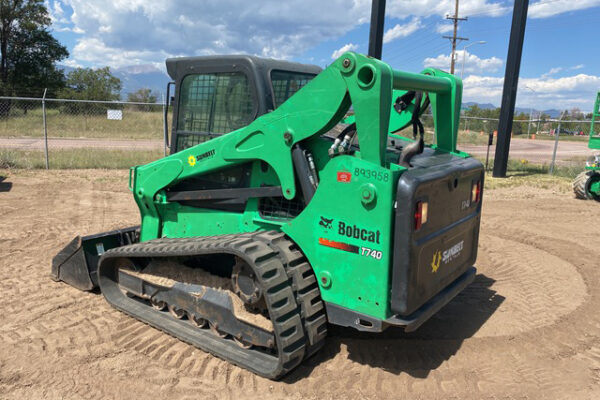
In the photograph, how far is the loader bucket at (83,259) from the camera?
16.0 feet

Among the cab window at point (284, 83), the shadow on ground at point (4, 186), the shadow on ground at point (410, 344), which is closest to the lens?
the shadow on ground at point (410, 344)

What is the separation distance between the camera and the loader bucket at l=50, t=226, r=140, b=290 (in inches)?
192

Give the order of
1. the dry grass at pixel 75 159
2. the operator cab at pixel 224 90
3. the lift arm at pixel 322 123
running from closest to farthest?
the lift arm at pixel 322 123 < the operator cab at pixel 224 90 < the dry grass at pixel 75 159

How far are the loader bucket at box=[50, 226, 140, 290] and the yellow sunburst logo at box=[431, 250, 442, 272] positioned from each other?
3449 millimetres

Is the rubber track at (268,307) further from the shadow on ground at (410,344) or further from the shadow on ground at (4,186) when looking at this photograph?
the shadow on ground at (4,186)

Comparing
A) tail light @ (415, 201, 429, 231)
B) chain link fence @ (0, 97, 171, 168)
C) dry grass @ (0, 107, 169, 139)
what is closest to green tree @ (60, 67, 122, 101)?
chain link fence @ (0, 97, 171, 168)

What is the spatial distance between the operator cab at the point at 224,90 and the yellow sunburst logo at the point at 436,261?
1697 mm

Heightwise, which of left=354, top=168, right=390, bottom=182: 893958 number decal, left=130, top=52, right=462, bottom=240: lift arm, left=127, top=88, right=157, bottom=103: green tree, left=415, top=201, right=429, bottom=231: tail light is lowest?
left=415, top=201, right=429, bottom=231: tail light

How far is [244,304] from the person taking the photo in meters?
3.58

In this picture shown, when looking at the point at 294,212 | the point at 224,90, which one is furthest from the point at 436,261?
the point at 224,90

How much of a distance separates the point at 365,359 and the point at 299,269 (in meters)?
0.99

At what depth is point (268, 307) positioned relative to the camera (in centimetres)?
313

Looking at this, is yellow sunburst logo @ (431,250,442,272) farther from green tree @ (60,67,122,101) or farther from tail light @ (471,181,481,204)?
green tree @ (60,67,122,101)

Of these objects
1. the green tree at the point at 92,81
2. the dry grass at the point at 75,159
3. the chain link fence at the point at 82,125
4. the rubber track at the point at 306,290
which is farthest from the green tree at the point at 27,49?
the rubber track at the point at 306,290
